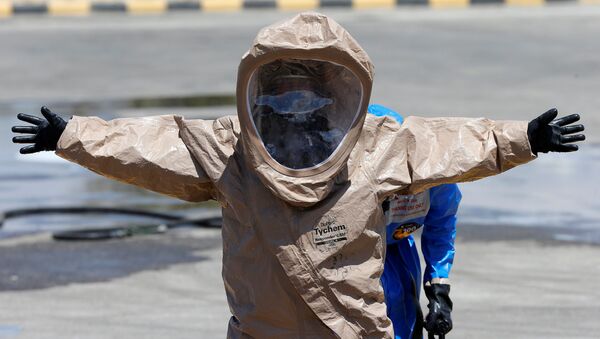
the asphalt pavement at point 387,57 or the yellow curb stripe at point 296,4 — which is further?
the yellow curb stripe at point 296,4

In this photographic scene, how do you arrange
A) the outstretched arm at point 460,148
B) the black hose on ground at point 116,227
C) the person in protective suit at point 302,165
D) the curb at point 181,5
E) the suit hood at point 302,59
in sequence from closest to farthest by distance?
the suit hood at point 302,59
the person in protective suit at point 302,165
the outstretched arm at point 460,148
the black hose on ground at point 116,227
the curb at point 181,5

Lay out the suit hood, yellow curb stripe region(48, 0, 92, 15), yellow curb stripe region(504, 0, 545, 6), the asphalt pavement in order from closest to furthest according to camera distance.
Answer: the suit hood → the asphalt pavement → yellow curb stripe region(504, 0, 545, 6) → yellow curb stripe region(48, 0, 92, 15)

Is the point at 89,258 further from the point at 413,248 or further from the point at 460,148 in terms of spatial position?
the point at 460,148

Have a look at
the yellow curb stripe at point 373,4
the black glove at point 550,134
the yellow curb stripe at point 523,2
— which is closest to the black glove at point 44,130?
the black glove at point 550,134

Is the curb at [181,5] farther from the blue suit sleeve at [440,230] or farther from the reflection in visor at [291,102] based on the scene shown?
the reflection in visor at [291,102]

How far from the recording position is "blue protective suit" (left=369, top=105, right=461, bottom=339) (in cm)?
482

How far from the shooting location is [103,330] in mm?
7020

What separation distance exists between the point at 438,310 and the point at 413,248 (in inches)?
11.7

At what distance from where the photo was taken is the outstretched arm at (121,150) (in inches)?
157

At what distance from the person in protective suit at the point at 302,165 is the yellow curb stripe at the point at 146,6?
1912 cm

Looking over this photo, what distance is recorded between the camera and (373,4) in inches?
899

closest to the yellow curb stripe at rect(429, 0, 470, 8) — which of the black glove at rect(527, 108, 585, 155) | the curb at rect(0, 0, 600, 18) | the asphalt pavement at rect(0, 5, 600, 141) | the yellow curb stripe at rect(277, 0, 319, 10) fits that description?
the curb at rect(0, 0, 600, 18)

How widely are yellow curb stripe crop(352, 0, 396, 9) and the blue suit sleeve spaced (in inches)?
706

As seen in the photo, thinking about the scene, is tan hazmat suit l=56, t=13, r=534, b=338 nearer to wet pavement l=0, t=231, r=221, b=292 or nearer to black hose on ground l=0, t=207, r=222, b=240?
wet pavement l=0, t=231, r=221, b=292
